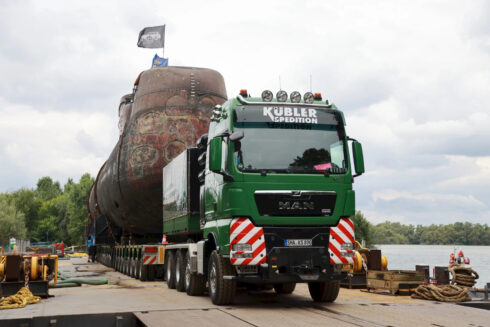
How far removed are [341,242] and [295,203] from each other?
3.70 feet

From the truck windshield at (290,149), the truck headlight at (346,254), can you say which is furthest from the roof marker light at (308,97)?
the truck headlight at (346,254)

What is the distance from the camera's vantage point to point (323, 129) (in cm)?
1050

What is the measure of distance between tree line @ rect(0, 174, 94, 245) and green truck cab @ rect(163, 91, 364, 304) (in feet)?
280

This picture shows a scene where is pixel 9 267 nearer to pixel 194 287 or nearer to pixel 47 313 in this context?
pixel 47 313

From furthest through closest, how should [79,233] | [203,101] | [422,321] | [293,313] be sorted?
[79,233] → [203,101] → [293,313] → [422,321]

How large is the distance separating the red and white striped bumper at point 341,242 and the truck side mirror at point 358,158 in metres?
0.92

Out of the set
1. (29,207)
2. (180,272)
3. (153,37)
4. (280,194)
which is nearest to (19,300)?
(180,272)

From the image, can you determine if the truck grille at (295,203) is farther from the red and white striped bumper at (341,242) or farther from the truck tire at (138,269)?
the truck tire at (138,269)

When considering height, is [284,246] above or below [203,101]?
below

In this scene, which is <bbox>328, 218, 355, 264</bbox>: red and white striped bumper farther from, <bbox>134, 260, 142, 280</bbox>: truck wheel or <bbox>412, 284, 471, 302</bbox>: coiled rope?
<bbox>134, 260, 142, 280</bbox>: truck wheel

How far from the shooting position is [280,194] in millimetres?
9789

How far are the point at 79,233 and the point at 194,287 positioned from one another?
292ft

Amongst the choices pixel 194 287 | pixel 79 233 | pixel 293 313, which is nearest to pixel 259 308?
pixel 293 313

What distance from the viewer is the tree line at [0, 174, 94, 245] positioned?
9219 cm
